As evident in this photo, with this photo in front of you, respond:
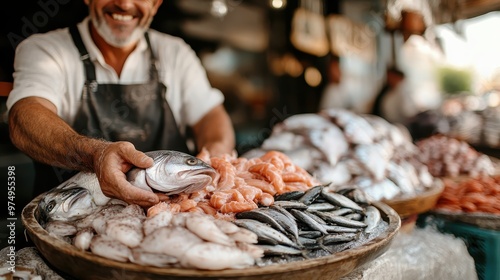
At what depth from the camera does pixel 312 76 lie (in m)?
7.48

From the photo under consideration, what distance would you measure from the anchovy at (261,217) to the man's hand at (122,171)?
389 mm

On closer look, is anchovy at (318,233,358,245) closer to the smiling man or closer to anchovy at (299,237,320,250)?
anchovy at (299,237,320,250)

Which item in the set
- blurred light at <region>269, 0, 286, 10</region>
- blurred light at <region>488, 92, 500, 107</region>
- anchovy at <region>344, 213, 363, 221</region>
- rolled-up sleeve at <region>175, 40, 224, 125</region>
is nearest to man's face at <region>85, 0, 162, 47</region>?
rolled-up sleeve at <region>175, 40, 224, 125</region>

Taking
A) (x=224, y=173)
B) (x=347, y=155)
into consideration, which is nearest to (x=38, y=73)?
(x=224, y=173)

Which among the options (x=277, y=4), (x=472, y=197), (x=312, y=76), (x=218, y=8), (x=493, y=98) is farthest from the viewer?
(x=493, y=98)

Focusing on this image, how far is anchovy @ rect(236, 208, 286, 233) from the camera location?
66.5 inches

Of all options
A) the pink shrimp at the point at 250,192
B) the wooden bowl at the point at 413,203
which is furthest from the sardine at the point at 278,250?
the wooden bowl at the point at 413,203

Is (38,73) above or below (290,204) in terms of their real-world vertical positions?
above

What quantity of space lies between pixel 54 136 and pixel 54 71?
942mm

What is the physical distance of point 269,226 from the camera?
1678 mm

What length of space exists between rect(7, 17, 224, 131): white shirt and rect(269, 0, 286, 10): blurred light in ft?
8.82

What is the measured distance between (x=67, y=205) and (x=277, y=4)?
519cm

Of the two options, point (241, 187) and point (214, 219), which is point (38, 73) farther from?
point (214, 219)

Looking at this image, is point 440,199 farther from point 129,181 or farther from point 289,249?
point 129,181
